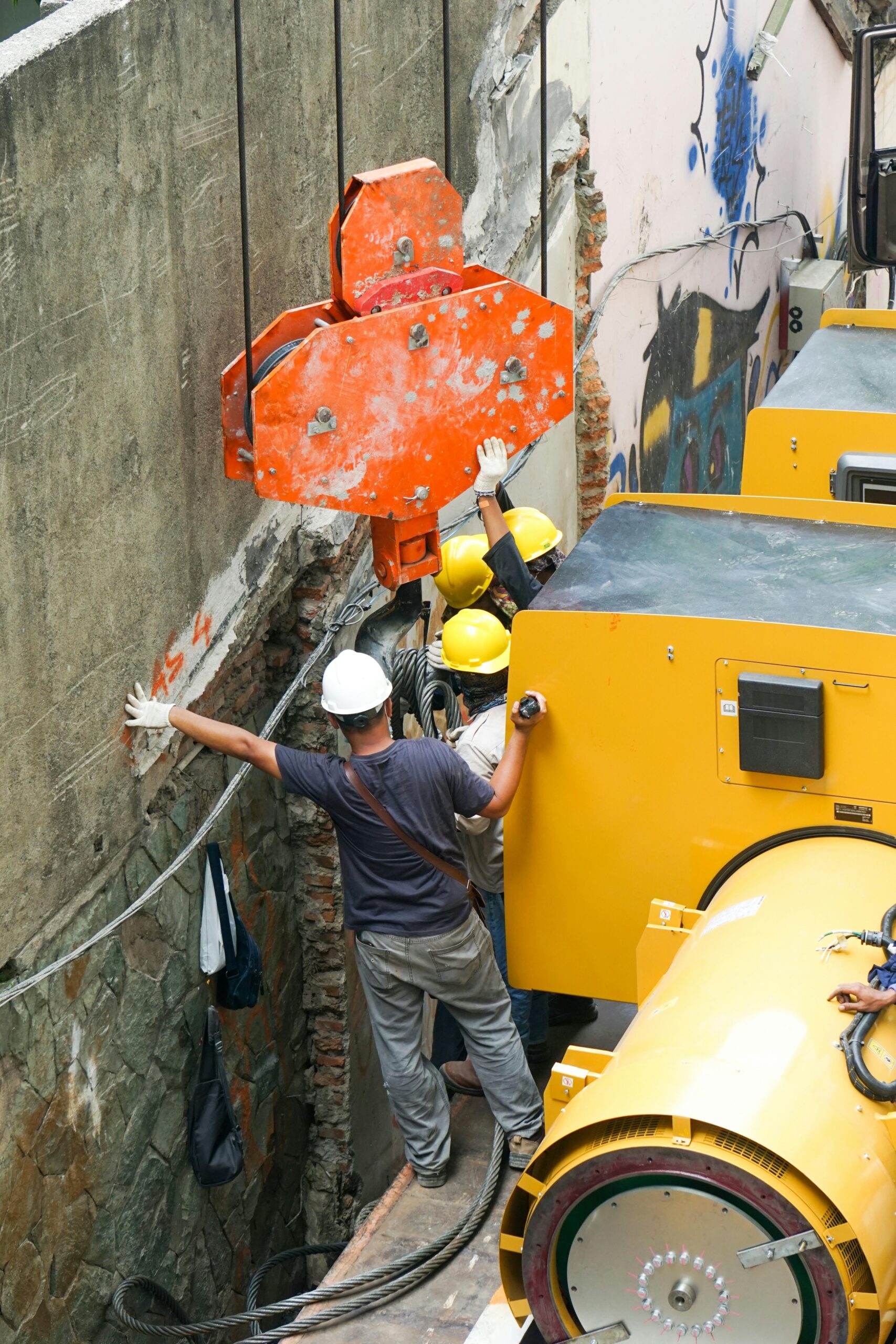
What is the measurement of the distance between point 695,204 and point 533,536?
5395 millimetres

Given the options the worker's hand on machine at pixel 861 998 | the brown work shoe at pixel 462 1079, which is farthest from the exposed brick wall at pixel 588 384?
the worker's hand on machine at pixel 861 998

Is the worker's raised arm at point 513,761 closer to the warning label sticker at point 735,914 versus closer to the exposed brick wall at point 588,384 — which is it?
the warning label sticker at point 735,914

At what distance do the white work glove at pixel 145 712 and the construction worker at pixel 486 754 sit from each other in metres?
0.94

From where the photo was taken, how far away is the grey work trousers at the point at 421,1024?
4.90 meters

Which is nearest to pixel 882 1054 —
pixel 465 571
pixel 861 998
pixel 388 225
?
pixel 861 998

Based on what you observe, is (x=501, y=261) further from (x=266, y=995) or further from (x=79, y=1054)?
(x=79, y=1054)

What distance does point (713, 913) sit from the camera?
389cm

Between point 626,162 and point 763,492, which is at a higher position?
point 626,162

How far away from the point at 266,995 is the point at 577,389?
4205 mm

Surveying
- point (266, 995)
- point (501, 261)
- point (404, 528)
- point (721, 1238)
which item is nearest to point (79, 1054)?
point (266, 995)

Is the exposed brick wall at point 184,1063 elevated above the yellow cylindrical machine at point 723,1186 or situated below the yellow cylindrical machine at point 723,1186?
below

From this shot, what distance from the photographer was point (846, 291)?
13977 millimetres

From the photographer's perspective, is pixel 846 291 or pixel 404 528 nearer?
pixel 404 528

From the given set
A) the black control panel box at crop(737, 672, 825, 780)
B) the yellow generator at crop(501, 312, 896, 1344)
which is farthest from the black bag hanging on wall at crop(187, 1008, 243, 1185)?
the black control panel box at crop(737, 672, 825, 780)
